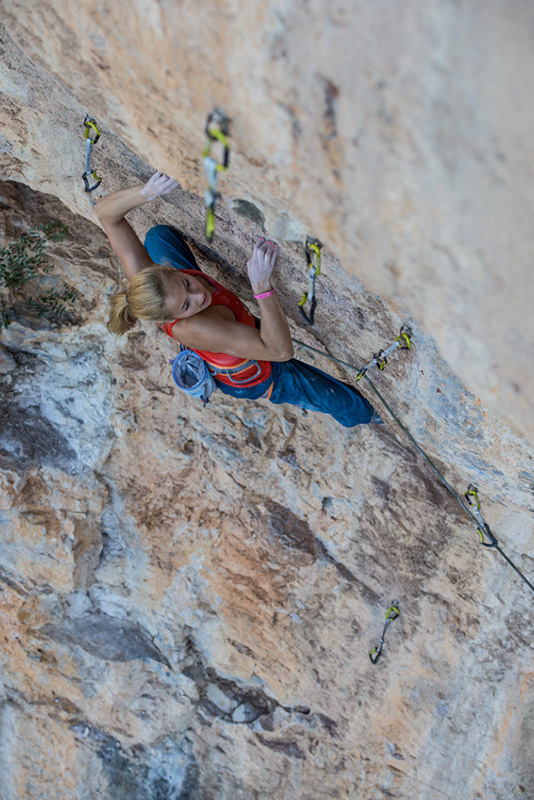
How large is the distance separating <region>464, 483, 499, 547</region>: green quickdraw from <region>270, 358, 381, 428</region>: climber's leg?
0.68 m

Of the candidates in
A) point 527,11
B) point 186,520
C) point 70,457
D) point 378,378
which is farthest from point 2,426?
point 527,11

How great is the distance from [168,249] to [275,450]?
1454 mm

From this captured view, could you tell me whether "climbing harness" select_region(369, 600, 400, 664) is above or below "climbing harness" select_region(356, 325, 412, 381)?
below

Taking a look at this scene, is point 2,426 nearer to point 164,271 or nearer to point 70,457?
point 70,457

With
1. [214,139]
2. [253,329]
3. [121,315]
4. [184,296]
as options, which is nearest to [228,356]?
[253,329]

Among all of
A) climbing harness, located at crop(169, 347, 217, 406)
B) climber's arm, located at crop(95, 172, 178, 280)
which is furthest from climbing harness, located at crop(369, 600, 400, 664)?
climber's arm, located at crop(95, 172, 178, 280)

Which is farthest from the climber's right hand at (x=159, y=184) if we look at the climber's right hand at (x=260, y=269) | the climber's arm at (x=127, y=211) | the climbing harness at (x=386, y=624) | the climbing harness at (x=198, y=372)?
the climbing harness at (x=386, y=624)

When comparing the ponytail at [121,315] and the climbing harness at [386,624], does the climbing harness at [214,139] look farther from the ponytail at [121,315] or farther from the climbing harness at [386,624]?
the climbing harness at [386,624]

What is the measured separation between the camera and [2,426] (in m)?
3.77

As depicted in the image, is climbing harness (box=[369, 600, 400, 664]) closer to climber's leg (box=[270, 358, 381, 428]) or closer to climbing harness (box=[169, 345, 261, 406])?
climber's leg (box=[270, 358, 381, 428])

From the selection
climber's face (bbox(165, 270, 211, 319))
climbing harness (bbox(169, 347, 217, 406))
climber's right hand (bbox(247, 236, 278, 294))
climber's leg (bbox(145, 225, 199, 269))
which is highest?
climber's right hand (bbox(247, 236, 278, 294))

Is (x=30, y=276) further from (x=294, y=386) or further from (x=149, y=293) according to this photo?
(x=294, y=386)

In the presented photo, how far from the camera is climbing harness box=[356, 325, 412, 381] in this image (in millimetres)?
2441

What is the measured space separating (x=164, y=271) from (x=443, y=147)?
53.8 inches
